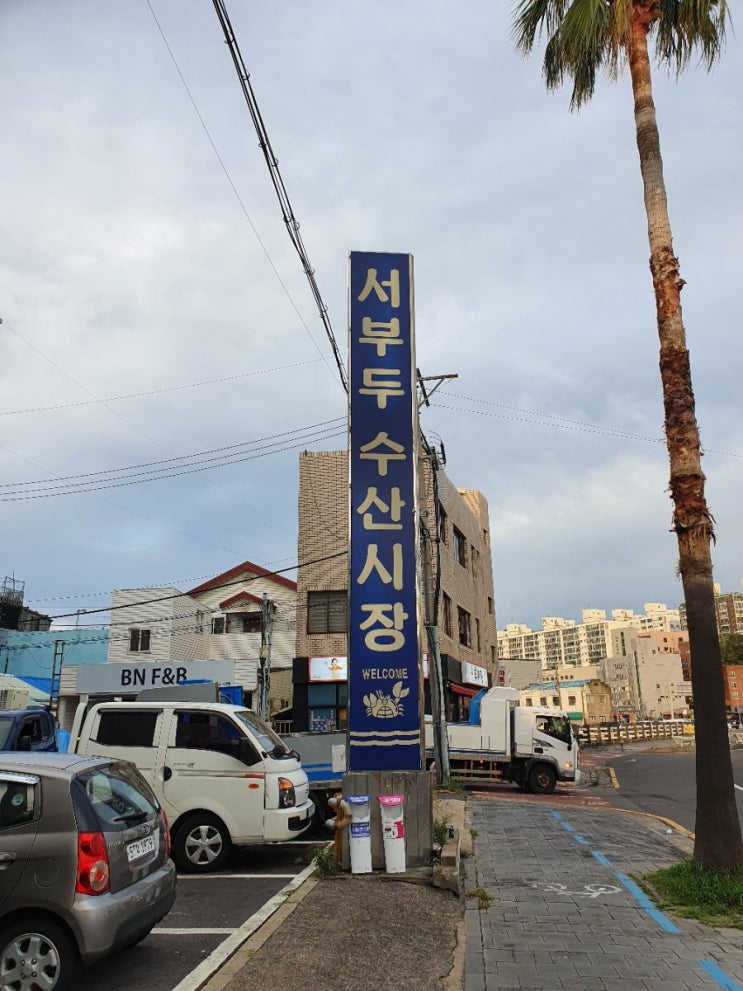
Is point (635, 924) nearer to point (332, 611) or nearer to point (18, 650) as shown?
point (332, 611)

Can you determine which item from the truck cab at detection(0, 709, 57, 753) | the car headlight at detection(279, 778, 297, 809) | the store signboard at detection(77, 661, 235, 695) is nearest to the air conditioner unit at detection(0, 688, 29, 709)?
the store signboard at detection(77, 661, 235, 695)

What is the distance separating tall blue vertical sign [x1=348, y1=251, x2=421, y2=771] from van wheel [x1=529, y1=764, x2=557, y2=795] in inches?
567

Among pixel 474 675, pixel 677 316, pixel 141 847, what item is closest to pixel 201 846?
pixel 141 847

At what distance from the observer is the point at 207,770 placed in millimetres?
9672

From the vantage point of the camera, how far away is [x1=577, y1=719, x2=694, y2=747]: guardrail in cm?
4575

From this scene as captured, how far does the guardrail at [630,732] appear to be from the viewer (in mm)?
45750

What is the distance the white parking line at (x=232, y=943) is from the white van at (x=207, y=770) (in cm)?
110

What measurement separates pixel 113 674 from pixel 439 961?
30177mm

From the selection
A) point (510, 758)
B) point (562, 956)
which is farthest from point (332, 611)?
point (562, 956)

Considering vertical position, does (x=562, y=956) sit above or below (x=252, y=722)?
below

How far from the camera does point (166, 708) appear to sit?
10211mm

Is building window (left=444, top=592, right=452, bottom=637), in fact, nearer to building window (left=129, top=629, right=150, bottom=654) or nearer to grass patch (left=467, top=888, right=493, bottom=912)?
building window (left=129, top=629, right=150, bottom=654)

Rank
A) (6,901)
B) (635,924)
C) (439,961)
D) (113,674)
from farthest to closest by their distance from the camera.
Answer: (113,674) → (635,924) → (439,961) → (6,901)

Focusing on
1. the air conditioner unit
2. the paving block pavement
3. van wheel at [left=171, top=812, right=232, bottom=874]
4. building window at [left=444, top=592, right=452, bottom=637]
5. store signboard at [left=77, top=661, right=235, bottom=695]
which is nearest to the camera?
the paving block pavement
